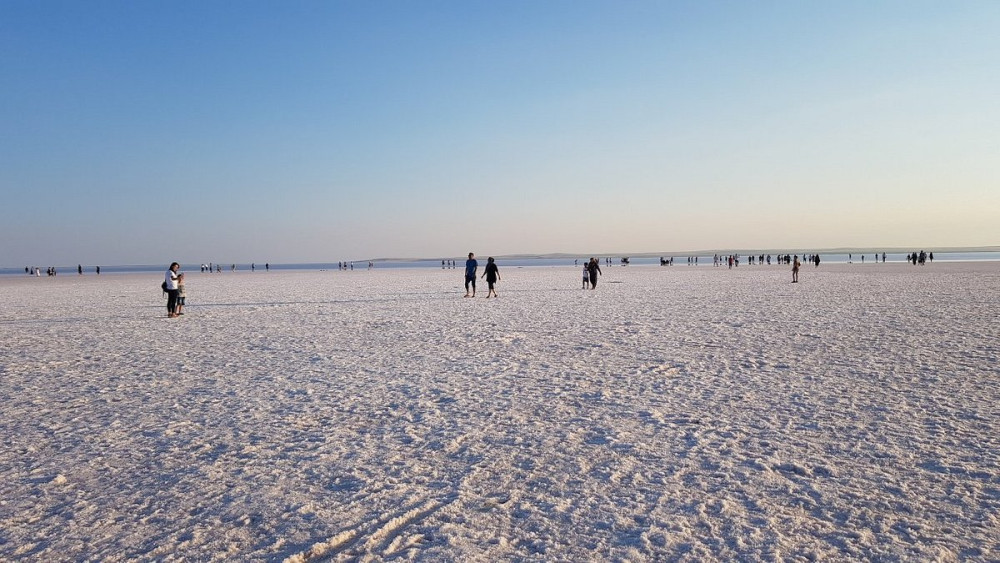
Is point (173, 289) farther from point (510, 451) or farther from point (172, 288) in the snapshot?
point (510, 451)

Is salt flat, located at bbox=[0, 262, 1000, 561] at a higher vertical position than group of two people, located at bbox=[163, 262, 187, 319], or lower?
lower

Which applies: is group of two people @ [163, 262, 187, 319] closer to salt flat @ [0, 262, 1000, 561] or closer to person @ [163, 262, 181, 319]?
person @ [163, 262, 181, 319]

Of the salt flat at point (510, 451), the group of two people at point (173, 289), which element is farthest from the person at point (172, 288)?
the salt flat at point (510, 451)

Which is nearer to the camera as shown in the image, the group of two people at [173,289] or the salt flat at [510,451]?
the salt flat at [510,451]

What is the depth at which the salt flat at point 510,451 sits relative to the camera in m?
3.92

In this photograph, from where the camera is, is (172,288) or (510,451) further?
(172,288)

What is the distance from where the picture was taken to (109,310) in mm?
21953

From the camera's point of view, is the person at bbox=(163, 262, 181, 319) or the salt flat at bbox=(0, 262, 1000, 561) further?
the person at bbox=(163, 262, 181, 319)

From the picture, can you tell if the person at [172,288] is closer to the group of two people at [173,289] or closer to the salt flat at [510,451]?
the group of two people at [173,289]

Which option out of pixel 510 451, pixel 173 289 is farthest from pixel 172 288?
pixel 510 451

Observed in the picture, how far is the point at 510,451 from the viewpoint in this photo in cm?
555

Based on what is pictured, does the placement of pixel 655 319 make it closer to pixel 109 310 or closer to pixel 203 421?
pixel 203 421

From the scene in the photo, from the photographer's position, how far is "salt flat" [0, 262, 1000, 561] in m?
3.92

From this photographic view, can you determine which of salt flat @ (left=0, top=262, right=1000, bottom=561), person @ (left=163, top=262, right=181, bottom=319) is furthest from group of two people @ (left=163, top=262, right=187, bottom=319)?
salt flat @ (left=0, top=262, right=1000, bottom=561)
